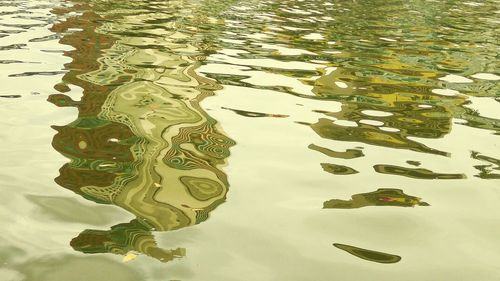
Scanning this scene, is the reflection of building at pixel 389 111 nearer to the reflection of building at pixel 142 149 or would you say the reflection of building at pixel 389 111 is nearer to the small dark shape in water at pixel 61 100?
the reflection of building at pixel 142 149

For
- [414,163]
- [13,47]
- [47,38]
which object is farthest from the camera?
[47,38]

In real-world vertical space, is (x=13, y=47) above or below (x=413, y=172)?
below

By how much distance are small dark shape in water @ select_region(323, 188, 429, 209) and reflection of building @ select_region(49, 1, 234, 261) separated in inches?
28.2

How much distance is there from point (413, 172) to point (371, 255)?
1229 mm

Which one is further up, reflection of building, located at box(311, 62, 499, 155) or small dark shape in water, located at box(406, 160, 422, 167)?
reflection of building, located at box(311, 62, 499, 155)

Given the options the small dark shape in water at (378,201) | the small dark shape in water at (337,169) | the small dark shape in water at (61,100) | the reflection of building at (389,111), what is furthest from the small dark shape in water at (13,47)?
the small dark shape in water at (378,201)

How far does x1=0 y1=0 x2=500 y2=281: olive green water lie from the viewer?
2.57 metres

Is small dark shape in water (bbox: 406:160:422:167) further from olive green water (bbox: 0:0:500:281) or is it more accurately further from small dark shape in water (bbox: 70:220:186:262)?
small dark shape in water (bbox: 70:220:186:262)

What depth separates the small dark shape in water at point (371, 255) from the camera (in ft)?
8.59

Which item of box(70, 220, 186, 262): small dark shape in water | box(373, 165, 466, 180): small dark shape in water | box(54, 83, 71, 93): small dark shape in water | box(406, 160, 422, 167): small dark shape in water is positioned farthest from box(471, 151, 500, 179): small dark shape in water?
box(54, 83, 71, 93): small dark shape in water

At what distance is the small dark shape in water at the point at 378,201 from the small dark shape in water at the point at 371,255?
0.49 meters

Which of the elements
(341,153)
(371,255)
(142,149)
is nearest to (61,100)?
(142,149)

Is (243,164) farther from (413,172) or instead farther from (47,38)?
(47,38)

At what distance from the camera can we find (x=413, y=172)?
370 cm
